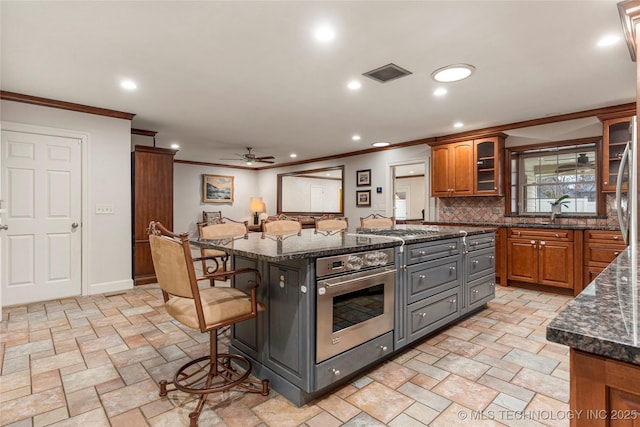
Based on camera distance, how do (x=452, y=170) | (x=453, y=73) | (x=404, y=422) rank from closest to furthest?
1. (x=404, y=422)
2. (x=453, y=73)
3. (x=452, y=170)

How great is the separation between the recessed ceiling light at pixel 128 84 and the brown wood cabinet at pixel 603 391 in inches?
152

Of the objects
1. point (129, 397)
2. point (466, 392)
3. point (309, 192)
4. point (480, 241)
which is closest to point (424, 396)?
point (466, 392)

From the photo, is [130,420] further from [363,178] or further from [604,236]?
[363,178]

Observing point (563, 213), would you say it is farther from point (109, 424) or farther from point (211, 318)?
point (109, 424)

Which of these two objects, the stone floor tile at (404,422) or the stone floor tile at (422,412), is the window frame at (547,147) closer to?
the stone floor tile at (422,412)

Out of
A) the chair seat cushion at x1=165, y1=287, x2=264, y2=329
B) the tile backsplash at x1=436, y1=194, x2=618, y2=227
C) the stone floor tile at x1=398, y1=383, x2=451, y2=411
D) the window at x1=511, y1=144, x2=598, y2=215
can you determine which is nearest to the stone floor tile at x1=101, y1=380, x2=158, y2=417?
the chair seat cushion at x1=165, y1=287, x2=264, y2=329

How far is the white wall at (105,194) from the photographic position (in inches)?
159

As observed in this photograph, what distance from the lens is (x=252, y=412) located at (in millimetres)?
1736

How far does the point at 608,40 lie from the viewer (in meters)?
2.43

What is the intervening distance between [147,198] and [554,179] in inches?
238

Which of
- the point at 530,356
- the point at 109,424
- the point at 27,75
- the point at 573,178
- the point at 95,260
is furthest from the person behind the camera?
the point at 573,178

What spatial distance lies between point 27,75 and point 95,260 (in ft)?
7.16

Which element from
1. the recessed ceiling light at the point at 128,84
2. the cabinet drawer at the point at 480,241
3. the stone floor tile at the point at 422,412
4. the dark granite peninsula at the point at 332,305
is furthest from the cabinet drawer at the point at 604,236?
the recessed ceiling light at the point at 128,84

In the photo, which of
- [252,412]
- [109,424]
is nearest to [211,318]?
[252,412]
